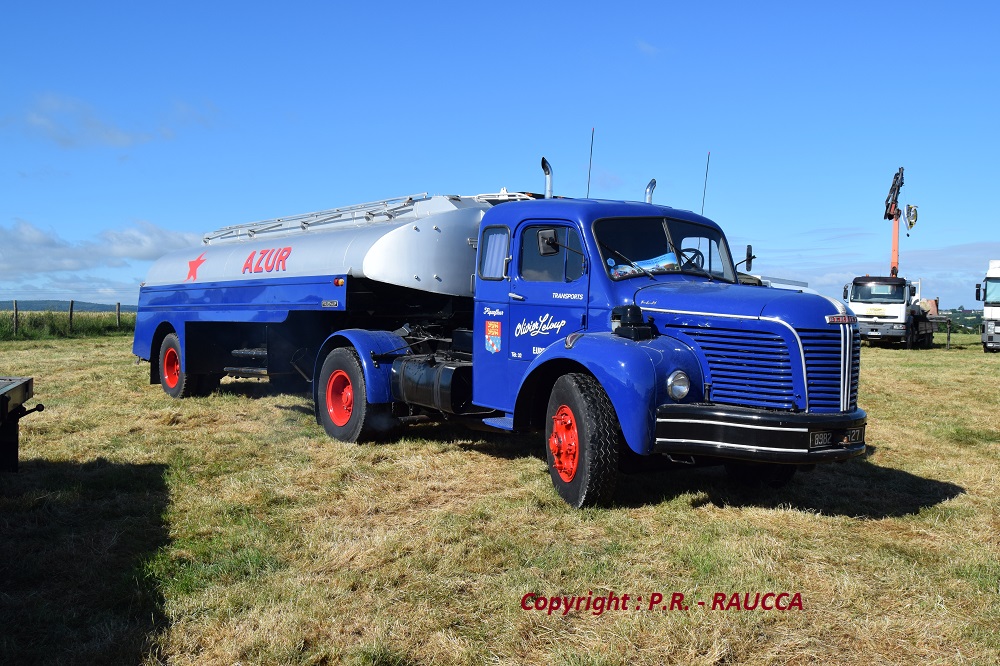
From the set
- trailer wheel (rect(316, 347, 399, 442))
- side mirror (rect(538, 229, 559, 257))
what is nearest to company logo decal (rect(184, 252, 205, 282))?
trailer wheel (rect(316, 347, 399, 442))

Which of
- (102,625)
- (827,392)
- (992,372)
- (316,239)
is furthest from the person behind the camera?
(992,372)

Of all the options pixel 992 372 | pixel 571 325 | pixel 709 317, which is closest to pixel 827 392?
pixel 709 317

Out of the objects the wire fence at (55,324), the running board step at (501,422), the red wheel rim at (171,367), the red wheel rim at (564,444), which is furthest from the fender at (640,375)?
the wire fence at (55,324)

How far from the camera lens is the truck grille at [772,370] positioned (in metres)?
5.47

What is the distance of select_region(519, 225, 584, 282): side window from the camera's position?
6672 millimetres

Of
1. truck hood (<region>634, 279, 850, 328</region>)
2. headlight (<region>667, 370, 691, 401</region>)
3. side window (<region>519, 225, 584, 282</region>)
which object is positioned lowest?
headlight (<region>667, 370, 691, 401</region>)

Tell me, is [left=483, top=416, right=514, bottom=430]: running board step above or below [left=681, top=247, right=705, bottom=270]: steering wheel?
below

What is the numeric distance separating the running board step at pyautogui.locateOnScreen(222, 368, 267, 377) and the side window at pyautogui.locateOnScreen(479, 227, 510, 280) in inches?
176

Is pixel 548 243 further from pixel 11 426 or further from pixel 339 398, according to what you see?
pixel 11 426

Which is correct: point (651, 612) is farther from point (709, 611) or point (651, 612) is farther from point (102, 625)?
point (102, 625)

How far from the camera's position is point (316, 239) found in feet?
32.9

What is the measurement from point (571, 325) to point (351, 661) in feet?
11.7

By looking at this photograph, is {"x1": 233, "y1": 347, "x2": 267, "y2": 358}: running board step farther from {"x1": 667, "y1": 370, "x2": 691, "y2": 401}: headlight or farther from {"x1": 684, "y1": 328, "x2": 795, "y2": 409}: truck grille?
{"x1": 684, "y1": 328, "x2": 795, "y2": 409}: truck grille

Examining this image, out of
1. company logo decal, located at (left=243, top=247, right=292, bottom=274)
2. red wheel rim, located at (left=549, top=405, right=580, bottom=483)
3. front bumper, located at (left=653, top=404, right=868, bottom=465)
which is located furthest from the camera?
company logo decal, located at (left=243, top=247, right=292, bottom=274)
